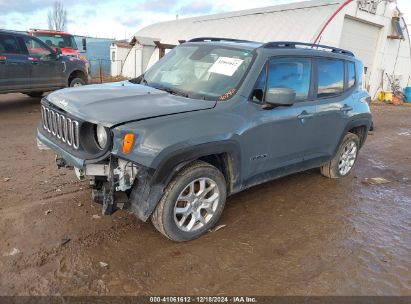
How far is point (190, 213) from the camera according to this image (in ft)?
11.8

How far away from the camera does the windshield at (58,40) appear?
46.1 ft

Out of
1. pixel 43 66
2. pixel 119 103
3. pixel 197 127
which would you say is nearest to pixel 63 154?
pixel 119 103

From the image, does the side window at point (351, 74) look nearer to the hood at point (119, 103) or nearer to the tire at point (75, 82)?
the hood at point (119, 103)

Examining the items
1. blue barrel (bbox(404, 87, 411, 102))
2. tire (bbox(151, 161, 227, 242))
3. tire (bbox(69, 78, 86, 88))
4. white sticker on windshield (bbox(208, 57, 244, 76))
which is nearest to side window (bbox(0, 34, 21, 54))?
tire (bbox(69, 78, 86, 88))

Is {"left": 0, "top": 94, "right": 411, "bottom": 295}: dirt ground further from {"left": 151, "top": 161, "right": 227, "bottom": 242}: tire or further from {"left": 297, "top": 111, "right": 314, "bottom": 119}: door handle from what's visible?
{"left": 297, "top": 111, "right": 314, "bottom": 119}: door handle

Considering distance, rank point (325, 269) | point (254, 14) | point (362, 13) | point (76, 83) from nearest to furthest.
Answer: point (325, 269) < point (76, 83) < point (362, 13) < point (254, 14)

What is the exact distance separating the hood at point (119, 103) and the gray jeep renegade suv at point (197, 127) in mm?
10

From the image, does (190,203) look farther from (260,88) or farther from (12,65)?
(12,65)

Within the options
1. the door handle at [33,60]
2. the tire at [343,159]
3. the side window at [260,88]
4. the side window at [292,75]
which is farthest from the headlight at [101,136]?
the door handle at [33,60]

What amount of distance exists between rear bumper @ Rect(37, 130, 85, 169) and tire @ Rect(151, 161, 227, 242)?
784 mm

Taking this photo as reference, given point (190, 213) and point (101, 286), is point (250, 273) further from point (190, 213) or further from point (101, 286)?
point (101, 286)

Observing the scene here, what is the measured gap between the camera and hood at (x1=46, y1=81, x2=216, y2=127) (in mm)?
3117

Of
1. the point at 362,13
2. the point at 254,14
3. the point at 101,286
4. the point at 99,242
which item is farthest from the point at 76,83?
the point at 362,13

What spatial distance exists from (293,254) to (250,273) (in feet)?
1.93
